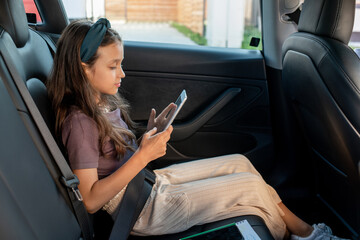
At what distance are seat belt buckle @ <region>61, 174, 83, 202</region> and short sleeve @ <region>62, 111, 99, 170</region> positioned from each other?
0.09 metres

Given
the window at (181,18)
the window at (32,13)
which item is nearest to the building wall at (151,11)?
the window at (181,18)

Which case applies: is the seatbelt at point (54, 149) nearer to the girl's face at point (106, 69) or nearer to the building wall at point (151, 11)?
the girl's face at point (106, 69)

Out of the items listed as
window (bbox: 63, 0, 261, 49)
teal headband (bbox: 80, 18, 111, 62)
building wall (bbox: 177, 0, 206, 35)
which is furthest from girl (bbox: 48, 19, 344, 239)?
building wall (bbox: 177, 0, 206, 35)

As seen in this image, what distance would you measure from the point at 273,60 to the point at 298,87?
590 millimetres

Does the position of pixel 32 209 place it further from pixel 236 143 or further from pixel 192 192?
pixel 236 143

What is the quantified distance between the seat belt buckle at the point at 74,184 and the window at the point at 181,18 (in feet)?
4.51

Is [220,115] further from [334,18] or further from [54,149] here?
[54,149]

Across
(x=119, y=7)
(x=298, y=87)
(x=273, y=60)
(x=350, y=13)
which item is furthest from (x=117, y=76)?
(x=119, y=7)

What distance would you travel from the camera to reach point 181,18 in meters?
3.91

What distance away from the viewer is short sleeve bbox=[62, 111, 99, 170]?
4.36ft

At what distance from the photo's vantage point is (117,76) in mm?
1486

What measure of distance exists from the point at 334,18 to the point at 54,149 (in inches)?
38.1

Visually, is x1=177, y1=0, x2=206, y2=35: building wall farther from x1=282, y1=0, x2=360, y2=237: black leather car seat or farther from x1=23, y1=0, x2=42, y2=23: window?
x1=282, y1=0, x2=360, y2=237: black leather car seat

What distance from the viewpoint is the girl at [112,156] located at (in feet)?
4.42
